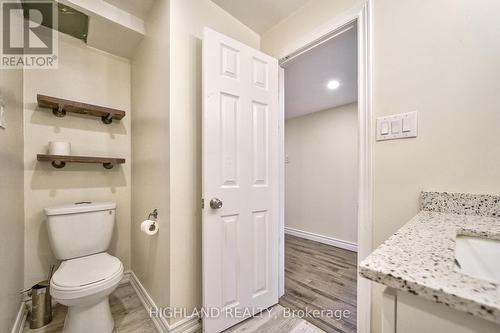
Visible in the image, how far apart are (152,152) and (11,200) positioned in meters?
0.86

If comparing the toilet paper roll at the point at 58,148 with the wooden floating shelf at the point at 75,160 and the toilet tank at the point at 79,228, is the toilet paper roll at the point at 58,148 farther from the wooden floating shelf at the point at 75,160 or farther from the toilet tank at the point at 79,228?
the toilet tank at the point at 79,228

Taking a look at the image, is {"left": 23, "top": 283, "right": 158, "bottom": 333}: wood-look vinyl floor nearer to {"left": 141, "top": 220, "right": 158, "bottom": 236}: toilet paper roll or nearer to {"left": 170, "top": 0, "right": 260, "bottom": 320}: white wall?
{"left": 170, "top": 0, "right": 260, "bottom": 320}: white wall

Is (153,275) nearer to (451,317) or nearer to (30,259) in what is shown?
(30,259)

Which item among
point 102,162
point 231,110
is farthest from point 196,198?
point 102,162

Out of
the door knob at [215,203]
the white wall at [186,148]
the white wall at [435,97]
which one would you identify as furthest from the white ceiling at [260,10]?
the door knob at [215,203]

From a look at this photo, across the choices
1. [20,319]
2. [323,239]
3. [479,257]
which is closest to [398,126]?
[479,257]

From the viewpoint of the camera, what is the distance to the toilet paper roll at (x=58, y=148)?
5.04 feet

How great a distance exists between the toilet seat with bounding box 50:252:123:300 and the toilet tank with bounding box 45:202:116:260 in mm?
95

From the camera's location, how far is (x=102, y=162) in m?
1.75

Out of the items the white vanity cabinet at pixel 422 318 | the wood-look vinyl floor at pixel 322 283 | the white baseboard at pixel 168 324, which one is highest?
the white vanity cabinet at pixel 422 318

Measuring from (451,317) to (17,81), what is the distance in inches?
95.4

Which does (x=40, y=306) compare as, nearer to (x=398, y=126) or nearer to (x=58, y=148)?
(x=58, y=148)

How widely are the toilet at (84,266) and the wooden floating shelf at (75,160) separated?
364 mm

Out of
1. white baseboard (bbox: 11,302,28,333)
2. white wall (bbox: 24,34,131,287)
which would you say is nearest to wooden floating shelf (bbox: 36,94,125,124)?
white wall (bbox: 24,34,131,287)
